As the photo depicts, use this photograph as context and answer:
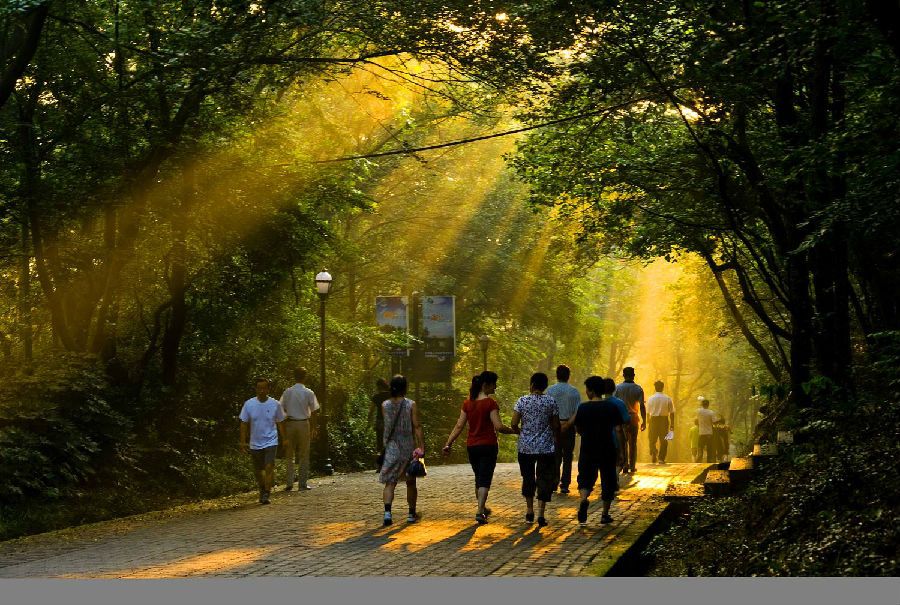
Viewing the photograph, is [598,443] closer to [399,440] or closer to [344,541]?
[399,440]

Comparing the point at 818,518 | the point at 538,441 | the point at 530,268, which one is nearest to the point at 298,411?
the point at 538,441

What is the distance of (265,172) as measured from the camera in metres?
20.5

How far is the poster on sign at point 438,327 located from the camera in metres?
32.7

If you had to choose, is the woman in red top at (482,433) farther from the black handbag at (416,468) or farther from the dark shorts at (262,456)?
the dark shorts at (262,456)

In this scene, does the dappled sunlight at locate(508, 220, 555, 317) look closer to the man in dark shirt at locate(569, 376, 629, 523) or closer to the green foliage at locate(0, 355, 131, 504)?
the green foliage at locate(0, 355, 131, 504)

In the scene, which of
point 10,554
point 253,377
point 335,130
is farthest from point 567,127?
point 335,130

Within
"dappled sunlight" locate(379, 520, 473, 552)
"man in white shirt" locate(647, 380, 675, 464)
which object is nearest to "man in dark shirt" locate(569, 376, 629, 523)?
"dappled sunlight" locate(379, 520, 473, 552)

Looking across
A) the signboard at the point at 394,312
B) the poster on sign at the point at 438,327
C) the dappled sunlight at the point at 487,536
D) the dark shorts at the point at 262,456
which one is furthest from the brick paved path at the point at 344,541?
the poster on sign at the point at 438,327

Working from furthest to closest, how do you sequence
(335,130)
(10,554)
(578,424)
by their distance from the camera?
(335,130)
(578,424)
(10,554)

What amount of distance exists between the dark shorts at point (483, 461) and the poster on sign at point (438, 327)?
19385 millimetres

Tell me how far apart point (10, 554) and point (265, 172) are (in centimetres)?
991

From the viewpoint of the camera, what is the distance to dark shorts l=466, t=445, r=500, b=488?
13.1 meters

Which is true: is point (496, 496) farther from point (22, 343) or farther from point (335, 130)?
point (335, 130)

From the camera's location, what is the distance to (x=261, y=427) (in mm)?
16500
